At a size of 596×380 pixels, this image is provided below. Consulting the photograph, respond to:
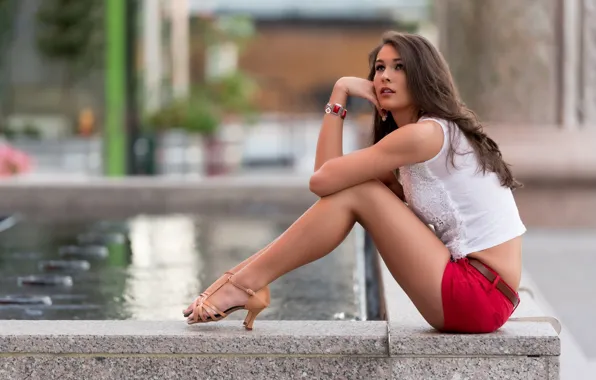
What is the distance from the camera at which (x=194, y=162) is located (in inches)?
680

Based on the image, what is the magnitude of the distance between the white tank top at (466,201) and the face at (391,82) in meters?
0.11

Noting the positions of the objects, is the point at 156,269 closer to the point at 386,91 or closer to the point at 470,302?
the point at 386,91

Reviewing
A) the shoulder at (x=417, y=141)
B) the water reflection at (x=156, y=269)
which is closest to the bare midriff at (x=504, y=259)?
the shoulder at (x=417, y=141)

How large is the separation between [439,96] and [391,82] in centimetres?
15

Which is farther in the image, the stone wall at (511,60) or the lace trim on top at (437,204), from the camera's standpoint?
the stone wall at (511,60)

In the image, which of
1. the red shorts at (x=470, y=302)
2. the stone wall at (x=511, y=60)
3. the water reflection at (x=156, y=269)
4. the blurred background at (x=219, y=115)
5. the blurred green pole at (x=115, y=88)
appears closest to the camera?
the red shorts at (x=470, y=302)

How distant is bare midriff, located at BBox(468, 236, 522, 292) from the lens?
349 cm

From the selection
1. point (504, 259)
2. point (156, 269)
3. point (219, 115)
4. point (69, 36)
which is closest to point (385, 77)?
point (504, 259)

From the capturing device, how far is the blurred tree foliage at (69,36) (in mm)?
13320

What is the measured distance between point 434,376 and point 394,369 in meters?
0.11

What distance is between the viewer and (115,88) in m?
14.0

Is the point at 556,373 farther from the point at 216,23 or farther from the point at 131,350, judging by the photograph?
the point at 216,23

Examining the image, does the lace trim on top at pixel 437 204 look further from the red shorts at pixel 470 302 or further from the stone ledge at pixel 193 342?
the stone ledge at pixel 193 342

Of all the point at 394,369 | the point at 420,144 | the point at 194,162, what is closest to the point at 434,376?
the point at 394,369
